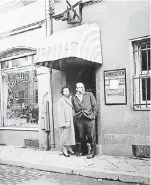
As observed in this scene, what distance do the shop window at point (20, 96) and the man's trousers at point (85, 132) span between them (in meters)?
2.36

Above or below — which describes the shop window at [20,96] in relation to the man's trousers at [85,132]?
above

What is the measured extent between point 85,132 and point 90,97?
102cm

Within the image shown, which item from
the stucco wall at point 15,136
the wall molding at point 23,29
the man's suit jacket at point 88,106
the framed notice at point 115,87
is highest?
the wall molding at point 23,29

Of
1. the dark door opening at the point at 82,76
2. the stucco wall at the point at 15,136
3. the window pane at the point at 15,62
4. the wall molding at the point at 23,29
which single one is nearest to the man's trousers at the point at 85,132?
the dark door opening at the point at 82,76

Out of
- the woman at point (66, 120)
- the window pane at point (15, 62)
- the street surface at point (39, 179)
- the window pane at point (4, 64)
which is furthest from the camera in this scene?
the window pane at point (4, 64)

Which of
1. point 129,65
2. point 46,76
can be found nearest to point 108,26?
point 129,65

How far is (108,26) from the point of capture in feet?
27.0

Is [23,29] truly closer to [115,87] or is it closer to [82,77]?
[82,77]

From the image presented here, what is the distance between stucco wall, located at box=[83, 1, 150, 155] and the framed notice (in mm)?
108

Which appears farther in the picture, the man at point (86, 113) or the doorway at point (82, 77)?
the doorway at point (82, 77)

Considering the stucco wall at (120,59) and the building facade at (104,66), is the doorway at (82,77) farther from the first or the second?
the stucco wall at (120,59)

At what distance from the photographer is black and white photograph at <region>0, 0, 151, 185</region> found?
700cm

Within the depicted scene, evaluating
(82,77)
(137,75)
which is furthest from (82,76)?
(137,75)

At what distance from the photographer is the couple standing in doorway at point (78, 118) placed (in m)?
8.06
